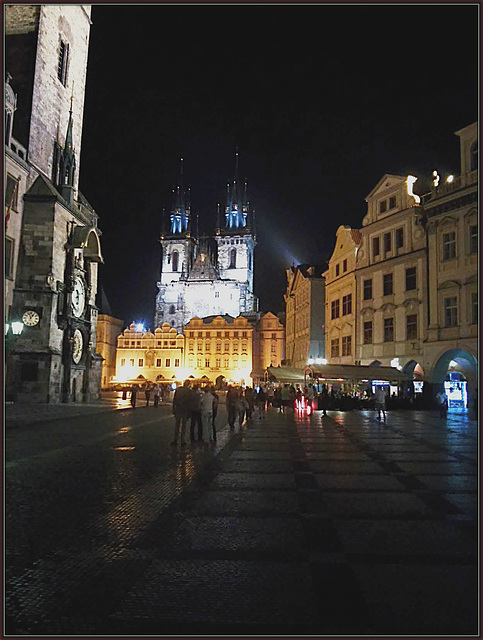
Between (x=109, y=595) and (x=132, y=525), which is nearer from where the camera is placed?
(x=109, y=595)

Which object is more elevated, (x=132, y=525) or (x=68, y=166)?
(x=68, y=166)

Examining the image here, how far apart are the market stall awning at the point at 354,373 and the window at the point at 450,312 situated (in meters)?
4.11

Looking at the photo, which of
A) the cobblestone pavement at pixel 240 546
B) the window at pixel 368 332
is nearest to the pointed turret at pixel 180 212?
the window at pixel 368 332

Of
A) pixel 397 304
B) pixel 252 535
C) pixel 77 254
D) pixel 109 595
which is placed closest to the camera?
pixel 109 595

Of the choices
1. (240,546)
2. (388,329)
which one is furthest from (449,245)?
(240,546)

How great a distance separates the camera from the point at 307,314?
2206 inches

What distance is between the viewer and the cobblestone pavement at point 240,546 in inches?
157

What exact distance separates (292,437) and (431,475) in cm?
751

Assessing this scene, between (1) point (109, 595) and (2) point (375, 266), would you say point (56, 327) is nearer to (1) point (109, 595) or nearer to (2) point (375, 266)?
(2) point (375, 266)

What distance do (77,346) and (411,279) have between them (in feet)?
71.2

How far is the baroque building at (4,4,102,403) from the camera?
26547 millimetres

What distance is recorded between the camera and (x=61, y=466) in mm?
10719

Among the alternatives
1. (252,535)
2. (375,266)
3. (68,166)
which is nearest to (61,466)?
(252,535)

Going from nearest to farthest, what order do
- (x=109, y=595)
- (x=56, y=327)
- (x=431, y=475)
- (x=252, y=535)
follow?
(x=109, y=595) < (x=252, y=535) < (x=431, y=475) < (x=56, y=327)
